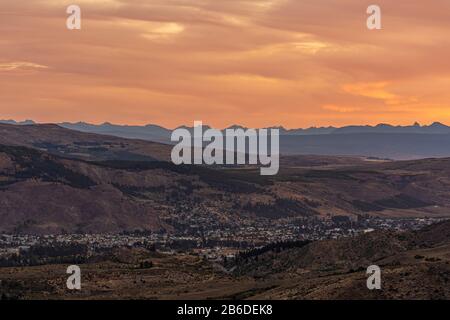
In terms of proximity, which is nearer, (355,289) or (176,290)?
(355,289)
